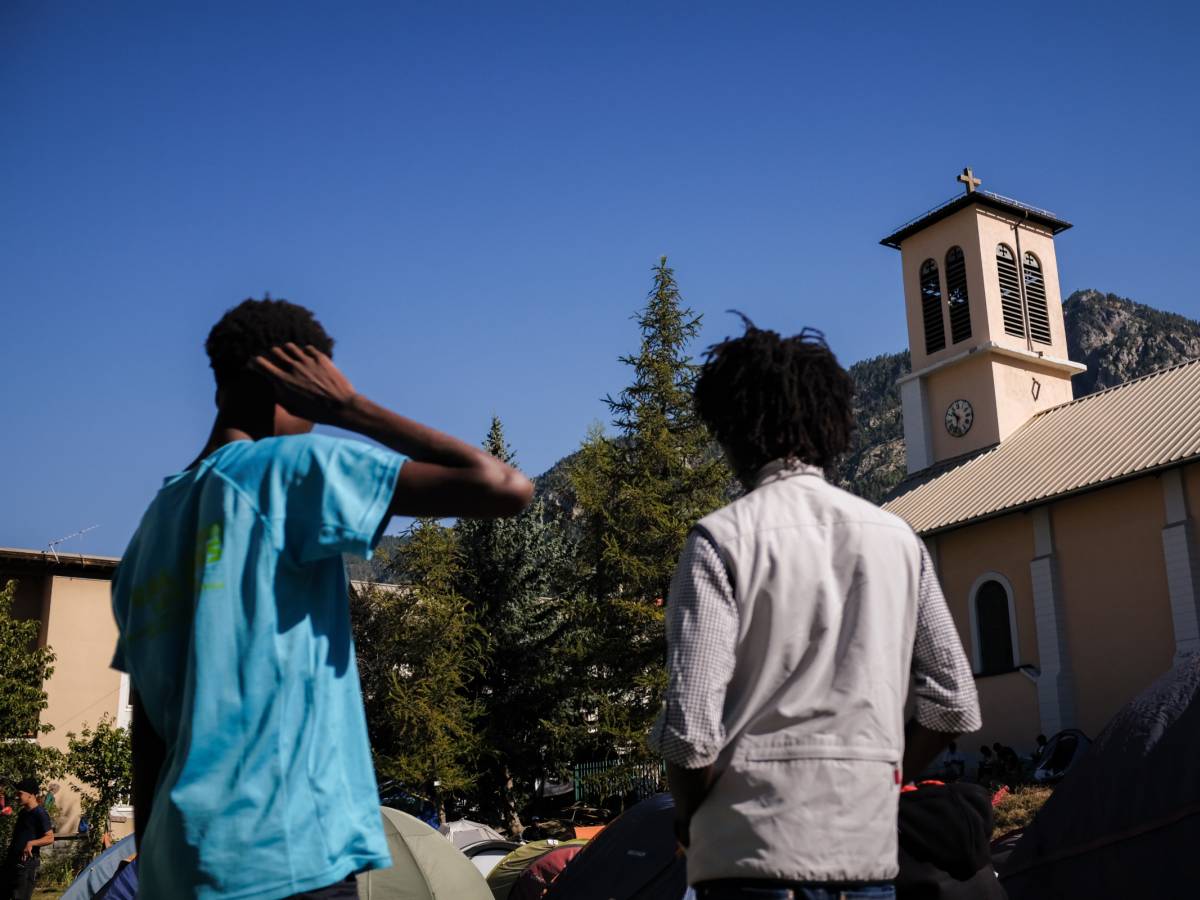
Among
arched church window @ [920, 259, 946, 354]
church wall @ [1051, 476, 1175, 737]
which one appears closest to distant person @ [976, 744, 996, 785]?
church wall @ [1051, 476, 1175, 737]

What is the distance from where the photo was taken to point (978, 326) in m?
35.5

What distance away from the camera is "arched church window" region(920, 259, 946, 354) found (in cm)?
3741

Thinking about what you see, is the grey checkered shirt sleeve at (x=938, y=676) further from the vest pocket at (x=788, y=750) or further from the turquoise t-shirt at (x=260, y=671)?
the turquoise t-shirt at (x=260, y=671)

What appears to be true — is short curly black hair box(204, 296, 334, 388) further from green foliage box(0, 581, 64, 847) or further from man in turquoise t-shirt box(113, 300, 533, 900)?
green foliage box(0, 581, 64, 847)

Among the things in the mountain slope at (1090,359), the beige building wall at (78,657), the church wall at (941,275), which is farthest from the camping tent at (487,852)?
the mountain slope at (1090,359)

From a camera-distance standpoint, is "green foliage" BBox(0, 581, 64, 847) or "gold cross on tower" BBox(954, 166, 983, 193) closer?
"green foliage" BBox(0, 581, 64, 847)

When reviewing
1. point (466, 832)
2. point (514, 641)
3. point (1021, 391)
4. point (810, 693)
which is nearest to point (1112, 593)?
point (1021, 391)

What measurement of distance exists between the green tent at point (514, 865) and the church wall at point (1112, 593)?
17.3 m

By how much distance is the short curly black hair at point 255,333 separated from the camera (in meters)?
2.68

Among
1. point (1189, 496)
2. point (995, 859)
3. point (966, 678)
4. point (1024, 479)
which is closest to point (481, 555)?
point (1024, 479)

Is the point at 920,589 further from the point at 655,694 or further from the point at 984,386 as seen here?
the point at 984,386

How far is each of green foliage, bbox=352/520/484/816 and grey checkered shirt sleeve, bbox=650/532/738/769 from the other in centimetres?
2623

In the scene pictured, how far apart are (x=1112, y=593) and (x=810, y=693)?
2716 cm

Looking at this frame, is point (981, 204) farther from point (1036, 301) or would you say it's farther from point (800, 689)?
point (800, 689)
